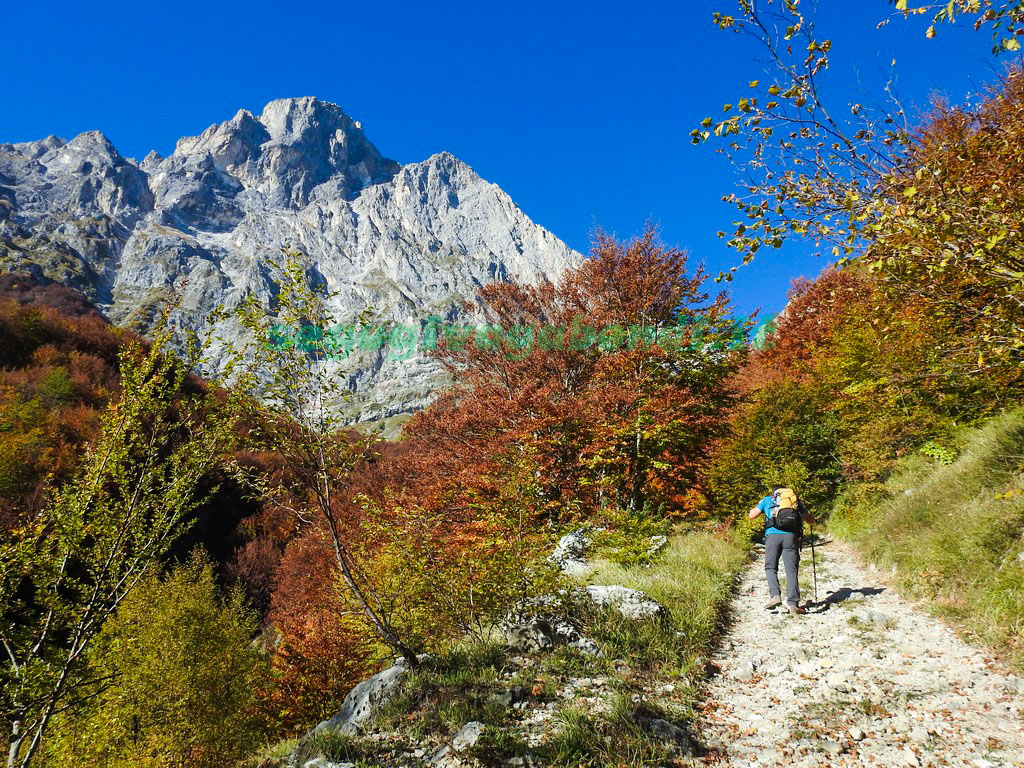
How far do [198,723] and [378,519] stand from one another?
44.5 ft

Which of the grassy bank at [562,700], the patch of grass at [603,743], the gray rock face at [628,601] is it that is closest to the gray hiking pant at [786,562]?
the grassy bank at [562,700]

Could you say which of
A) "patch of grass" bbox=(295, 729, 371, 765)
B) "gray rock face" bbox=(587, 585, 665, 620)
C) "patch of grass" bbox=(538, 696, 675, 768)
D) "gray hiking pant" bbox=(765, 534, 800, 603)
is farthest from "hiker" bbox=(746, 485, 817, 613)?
"patch of grass" bbox=(295, 729, 371, 765)

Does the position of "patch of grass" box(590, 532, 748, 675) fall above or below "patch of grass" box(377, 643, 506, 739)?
above

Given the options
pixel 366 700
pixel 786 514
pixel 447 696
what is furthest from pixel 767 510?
pixel 366 700

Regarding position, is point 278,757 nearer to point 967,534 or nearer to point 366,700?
point 366,700

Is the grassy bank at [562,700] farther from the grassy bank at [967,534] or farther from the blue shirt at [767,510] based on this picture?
the grassy bank at [967,534]

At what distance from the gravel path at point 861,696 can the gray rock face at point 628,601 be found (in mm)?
888

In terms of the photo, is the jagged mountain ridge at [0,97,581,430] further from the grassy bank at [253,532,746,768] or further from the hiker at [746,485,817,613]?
the grassy bank at [253,532,746,768]

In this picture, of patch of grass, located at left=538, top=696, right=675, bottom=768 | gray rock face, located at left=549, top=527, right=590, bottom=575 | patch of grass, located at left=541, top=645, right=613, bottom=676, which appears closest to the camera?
patch of grass, located at left=538, top=696, right=675, bottom=768

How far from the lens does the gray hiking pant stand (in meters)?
6.56

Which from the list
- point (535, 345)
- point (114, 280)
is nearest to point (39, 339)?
point (535, 345)

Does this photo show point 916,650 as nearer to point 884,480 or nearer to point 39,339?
point 884,480

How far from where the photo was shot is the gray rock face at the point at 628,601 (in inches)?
229

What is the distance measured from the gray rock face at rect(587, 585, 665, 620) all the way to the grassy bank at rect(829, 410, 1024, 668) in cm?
329
